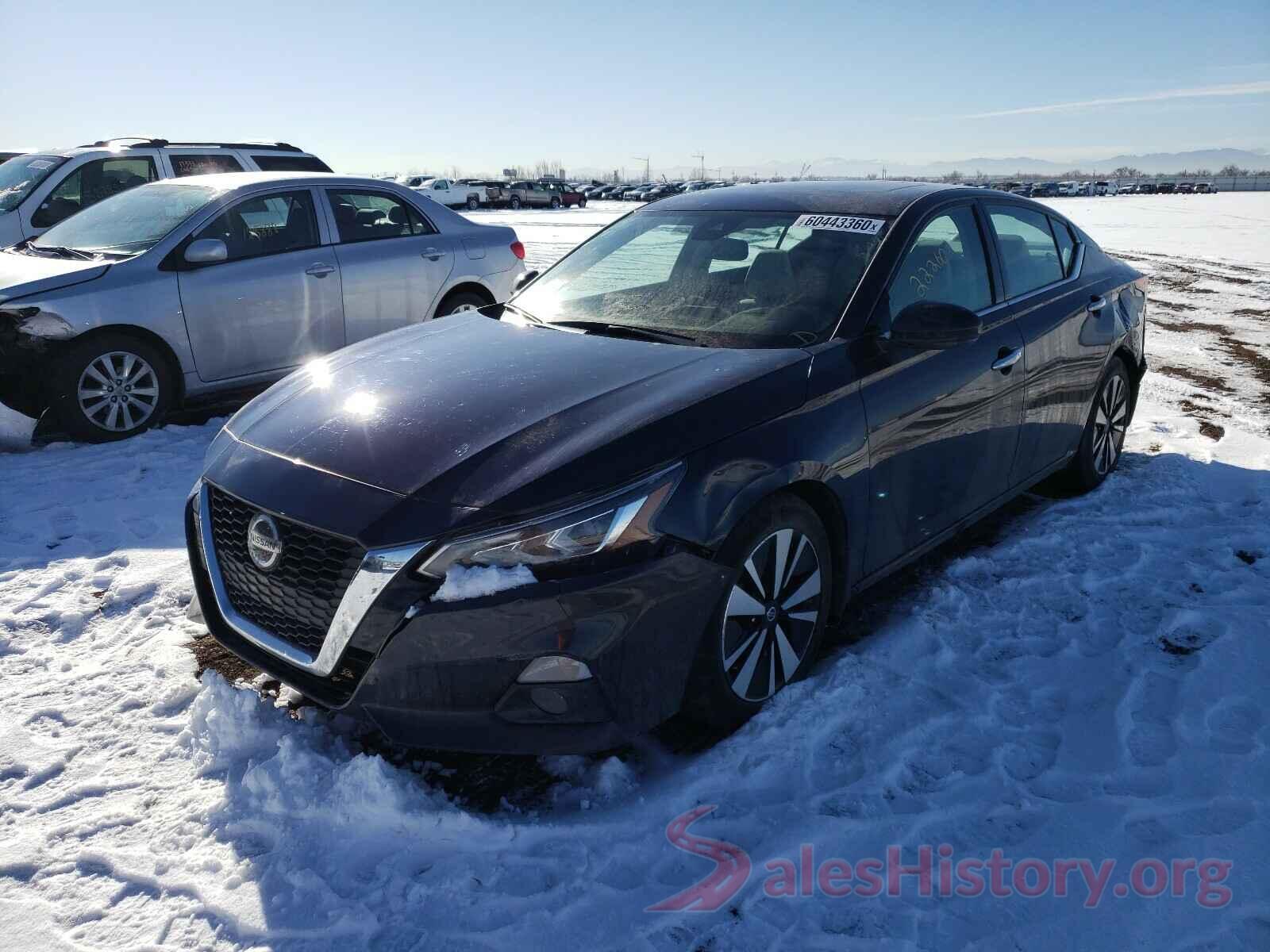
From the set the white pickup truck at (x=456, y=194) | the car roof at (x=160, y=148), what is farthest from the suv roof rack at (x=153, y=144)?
the white pickup truck at (x=456, y=194)

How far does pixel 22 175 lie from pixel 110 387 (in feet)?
15.7

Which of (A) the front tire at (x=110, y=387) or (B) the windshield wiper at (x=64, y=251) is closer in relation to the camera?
(A) the front tire at (x=110, y=387)

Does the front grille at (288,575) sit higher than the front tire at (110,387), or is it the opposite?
the front grille at (288,575)

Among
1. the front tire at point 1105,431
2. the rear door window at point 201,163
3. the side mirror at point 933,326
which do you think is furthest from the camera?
the rear door window at point 201,163

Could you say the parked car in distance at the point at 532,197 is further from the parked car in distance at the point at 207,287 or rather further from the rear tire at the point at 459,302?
the parked car in distance at the point at 207,287

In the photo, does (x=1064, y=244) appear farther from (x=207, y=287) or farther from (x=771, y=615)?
(x=207, y=287)

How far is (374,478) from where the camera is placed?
253 cm

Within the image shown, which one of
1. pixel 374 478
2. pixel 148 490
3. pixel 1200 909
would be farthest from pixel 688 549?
pixel 148 490

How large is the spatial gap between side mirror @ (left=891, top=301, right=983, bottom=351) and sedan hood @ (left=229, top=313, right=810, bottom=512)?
403 mm

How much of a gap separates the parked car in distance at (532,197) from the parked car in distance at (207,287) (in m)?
50.1

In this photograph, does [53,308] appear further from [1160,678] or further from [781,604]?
[1160,678]

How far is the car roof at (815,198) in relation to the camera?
3805mm

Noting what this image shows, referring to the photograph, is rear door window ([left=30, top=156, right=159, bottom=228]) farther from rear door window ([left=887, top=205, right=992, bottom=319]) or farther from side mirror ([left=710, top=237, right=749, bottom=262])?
rear door window ([left=887, top=205, right=992, bottom=319])

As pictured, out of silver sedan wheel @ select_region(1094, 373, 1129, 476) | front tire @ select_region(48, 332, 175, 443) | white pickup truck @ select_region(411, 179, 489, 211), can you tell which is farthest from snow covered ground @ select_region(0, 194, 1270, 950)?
white pickup truck @ select_region(411, 179, 489, 211)
